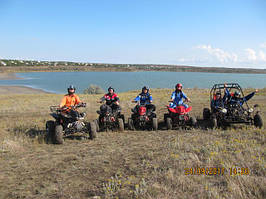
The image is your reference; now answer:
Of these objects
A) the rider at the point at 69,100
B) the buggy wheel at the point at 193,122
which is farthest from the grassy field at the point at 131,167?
the rider at the point at 69,100

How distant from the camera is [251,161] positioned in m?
5.23

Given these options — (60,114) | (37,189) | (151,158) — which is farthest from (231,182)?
(60,114)

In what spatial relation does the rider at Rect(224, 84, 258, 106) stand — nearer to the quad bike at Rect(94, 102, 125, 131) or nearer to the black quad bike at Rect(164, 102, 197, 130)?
the black quad bike at Rect(164, 102, 197, 130)

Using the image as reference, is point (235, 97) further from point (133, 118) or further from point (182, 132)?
point (133, 118)

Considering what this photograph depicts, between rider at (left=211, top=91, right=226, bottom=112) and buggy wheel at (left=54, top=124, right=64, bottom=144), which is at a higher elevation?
rider at (left=211, top=91, right=226, bottom=112)

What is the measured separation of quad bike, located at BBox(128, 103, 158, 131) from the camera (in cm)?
991

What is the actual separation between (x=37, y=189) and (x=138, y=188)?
2021 mm

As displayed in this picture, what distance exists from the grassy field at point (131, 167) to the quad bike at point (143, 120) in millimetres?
1329

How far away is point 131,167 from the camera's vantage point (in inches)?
215

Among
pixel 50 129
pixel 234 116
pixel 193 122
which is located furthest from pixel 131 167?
pixel 234 116

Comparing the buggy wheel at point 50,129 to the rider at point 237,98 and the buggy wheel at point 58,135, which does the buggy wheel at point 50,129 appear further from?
the rider at point 237,98

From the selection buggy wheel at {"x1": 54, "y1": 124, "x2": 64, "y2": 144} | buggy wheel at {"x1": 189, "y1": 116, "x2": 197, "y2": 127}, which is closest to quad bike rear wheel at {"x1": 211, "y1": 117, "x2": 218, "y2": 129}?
buggy wheel at {"x1": 189, "y1": 116, "x2": 197, "y2": 127}
